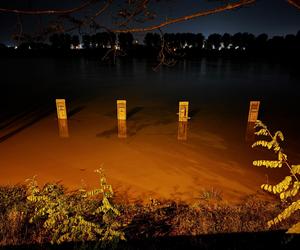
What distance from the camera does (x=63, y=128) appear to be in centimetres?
1170

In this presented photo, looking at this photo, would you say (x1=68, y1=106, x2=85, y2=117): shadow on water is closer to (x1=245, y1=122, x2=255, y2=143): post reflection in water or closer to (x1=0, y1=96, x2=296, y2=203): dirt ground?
(x1=0, y1=96, x2=296, y2=203): dirt ground

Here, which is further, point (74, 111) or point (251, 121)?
point (74, 111)

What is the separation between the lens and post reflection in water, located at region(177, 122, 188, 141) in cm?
1090

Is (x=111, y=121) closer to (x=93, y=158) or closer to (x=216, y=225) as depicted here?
(x=93, y=158)

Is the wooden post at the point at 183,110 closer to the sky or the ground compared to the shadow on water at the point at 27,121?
closer to the sky

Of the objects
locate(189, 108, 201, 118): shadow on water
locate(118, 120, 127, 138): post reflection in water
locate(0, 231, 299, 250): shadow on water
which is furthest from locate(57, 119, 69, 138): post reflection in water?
locate(0, 231, 299, 250): shadow on water

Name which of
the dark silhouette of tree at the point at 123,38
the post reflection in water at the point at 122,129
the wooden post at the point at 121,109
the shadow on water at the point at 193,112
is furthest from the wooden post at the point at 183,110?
the dark silhouette of tree at the point at 123,38

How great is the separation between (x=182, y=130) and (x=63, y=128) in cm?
556

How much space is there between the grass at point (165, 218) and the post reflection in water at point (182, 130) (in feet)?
16.2

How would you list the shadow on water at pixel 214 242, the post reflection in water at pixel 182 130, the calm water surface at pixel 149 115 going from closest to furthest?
the shadow on water at pixel 214 242
the calm water surface at pixel 149 115
the post reflection in water at pixel 182 130

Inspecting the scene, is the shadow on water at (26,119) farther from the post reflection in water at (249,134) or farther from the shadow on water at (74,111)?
the post reflection in water at (249,134)

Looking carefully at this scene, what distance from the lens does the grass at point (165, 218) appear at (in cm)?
428

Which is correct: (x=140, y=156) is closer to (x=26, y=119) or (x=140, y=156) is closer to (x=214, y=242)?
(x=214, y=242)

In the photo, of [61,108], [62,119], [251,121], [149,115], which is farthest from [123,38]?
[149,115]
